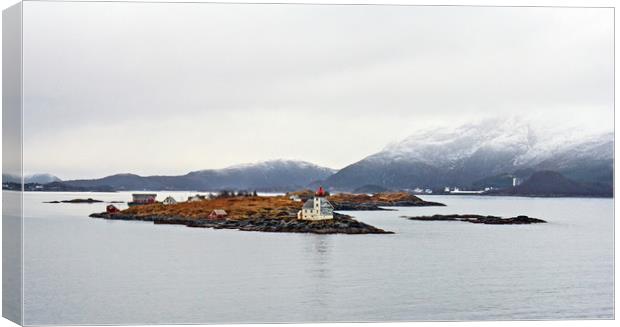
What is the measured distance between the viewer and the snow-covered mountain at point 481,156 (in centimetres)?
1462

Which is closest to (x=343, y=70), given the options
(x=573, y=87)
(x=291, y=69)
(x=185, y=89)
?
(x=291, y=69)

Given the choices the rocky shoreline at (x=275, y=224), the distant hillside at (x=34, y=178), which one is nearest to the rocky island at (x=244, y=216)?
the rocky shoreline at (x=275, y=224)

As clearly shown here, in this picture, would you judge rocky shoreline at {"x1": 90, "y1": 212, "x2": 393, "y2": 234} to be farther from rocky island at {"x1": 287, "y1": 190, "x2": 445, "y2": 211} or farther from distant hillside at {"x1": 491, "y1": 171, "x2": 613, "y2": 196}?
distant hillside at {"x1": 491, "y1": 171, "x2": 613, "y2": 196}

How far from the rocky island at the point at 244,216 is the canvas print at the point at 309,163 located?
0.10 ft

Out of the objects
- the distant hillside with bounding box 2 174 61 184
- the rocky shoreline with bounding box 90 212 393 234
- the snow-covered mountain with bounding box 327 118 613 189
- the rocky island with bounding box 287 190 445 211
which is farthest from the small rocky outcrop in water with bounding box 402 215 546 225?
the distant hillside with bounding box 2 174 61 184

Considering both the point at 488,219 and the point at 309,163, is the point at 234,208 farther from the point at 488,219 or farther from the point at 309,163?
the point at 488,219

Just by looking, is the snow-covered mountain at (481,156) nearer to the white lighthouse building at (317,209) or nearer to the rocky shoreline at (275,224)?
the white lighthouse building at (317,209)

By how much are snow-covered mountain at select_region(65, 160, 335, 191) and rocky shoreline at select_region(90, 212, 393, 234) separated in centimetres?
57

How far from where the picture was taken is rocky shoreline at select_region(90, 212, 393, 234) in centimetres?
1467

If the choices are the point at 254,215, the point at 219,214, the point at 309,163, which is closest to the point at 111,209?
the point at 219,214

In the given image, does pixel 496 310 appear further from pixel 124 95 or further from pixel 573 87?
pixel 124 95

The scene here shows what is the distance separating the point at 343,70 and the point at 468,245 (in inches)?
107

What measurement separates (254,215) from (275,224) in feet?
1.01

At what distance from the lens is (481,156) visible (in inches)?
599
